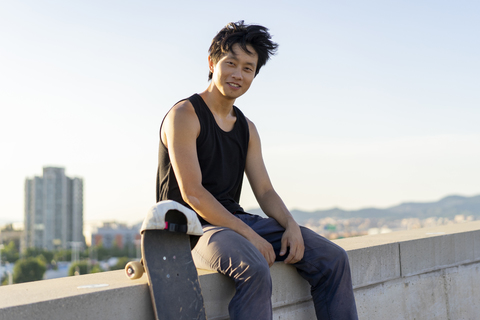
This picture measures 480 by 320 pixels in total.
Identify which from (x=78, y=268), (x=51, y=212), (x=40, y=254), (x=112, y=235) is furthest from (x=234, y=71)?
(x=112, y=235)

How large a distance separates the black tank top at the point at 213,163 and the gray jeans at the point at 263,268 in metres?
0.19

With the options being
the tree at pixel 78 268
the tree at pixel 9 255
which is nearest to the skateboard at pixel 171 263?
the tree at pixel 78 268

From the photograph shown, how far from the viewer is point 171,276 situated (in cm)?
197

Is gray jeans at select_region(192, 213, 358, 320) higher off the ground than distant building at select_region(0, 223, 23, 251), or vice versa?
gray jeans at select_region(192, 213, 358, 320)

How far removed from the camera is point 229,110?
111 inches

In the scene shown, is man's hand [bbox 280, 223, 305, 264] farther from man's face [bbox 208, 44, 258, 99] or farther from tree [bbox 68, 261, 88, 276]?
tree [bbox 68, 261, 88, 276]

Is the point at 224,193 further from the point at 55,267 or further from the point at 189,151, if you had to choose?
the point at 55,267

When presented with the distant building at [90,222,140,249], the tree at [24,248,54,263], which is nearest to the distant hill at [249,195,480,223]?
the distant building at [90,222,140,249]

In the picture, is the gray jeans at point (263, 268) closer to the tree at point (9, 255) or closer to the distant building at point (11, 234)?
the tree at point (9, 255)

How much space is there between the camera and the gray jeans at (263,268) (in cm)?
206

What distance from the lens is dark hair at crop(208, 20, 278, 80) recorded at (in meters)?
2.65

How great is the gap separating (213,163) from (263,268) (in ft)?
2.38

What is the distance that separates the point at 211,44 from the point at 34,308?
66.9 inches

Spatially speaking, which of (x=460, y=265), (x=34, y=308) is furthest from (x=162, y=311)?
(x=460, y=265)
